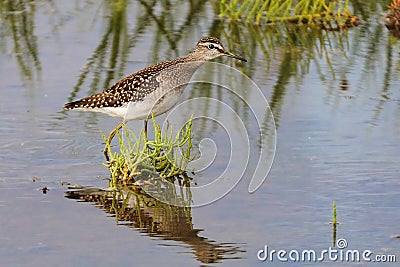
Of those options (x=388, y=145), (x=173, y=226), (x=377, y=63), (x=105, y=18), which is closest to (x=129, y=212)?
(x=173, y=226)

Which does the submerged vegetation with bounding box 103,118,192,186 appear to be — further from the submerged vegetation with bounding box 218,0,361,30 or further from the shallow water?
the submerged vegetation with bounding box 218,0,361,30

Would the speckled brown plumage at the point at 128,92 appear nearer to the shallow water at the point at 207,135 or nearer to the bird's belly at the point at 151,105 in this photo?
the bird's belly at the point at 151,105

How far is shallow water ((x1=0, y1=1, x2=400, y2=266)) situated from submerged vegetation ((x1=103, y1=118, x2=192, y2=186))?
0.20 metres

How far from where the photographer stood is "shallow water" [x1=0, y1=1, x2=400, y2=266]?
23.9ft

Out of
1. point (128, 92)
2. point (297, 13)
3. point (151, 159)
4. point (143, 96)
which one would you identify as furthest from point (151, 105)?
point (297, 13)

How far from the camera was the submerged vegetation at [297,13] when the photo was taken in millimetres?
13172

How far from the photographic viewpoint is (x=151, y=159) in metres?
8.75

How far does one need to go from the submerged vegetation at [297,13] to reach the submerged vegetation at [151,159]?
4604mm

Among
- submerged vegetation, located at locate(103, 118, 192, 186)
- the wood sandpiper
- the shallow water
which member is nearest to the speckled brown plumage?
the wood sandpiper

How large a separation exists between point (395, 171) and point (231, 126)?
177cm

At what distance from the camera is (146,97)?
9.25 meters

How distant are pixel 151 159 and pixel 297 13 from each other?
17.6 feet

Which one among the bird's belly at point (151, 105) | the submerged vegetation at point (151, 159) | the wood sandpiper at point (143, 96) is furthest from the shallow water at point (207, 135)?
the bird's belly at point (151, 105)

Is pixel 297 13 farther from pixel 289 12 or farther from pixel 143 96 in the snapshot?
pixel 143 96
